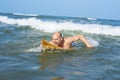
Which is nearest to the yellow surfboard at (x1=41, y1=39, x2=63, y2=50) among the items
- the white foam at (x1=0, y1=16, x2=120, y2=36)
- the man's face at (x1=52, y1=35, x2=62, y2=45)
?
the man's face at (x1=52, y1=35, x2=62, y2=45)

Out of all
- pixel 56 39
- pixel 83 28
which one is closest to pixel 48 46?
pixel 56 39

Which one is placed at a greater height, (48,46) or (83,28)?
(48,46)

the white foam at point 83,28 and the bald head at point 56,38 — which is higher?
the bald head at point 56,38

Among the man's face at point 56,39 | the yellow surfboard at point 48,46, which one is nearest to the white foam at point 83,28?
the man's face at point 56,39

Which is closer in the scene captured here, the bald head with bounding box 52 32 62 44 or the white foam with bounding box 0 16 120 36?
the bald head with bounding box 52 32 62 44

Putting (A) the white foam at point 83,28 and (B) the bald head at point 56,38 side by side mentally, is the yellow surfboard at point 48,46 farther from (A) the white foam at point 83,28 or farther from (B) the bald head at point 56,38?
(A) the white foam at point 83,28

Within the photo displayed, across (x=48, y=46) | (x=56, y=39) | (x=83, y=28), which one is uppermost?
(x=56, y=39)

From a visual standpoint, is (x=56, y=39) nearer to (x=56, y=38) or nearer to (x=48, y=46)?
(x=56, y=38)

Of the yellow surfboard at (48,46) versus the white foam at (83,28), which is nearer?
the yellow surfboard at (48,46)

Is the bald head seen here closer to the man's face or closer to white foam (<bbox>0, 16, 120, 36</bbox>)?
the man's face

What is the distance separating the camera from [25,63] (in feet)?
21.5

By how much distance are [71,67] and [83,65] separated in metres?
0.46

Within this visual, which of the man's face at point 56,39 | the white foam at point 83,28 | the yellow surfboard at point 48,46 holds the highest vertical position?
the man's face at point 56,39

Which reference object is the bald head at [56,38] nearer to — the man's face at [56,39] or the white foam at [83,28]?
the man's face at [56,39]
